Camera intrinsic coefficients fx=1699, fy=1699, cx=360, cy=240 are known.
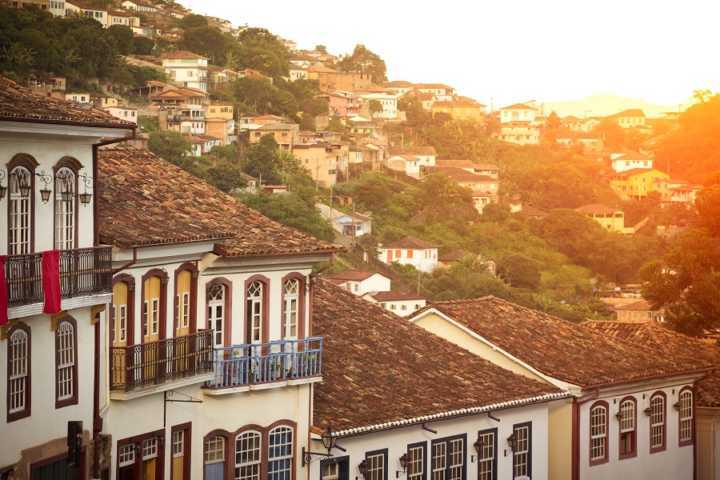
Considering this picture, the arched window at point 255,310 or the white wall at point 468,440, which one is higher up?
the arched window at point 255,310

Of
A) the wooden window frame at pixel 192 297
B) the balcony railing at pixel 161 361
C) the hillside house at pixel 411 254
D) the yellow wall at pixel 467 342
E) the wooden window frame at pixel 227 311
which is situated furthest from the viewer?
the hillside house at pixel 411 254

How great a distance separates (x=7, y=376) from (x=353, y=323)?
1261 cm

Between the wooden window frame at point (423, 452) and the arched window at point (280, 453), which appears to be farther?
the wooden window frame at point (423, 452)

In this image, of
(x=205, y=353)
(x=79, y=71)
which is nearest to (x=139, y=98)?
(x=79, y=71)

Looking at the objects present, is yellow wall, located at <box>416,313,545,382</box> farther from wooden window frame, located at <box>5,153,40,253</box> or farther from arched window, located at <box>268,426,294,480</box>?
wooden window frame, located at <box>5,153,40,253</box>

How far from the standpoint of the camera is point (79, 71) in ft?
572

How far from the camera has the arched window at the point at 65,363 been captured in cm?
2148

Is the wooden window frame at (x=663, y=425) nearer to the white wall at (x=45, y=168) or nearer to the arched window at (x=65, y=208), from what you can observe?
the white wall at (x=45, y=168)

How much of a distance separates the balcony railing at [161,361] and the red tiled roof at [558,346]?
11.1 metres

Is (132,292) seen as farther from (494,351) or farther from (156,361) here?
(494,351)

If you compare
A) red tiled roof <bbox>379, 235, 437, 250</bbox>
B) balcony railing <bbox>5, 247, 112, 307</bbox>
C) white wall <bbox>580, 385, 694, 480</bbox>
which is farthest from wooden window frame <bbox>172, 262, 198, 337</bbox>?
red tiled roof <bbox>379, 235, 437, 250</bbox>

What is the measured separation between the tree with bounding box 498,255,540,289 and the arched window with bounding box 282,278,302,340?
125214 millimetres

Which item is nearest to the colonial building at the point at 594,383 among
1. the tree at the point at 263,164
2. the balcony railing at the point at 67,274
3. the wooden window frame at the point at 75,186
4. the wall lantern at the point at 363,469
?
the wall lantern at the point at 363,469

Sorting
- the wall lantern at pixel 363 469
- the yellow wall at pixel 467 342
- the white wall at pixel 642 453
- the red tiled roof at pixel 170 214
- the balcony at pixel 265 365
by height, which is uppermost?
the red tiled roof at pixel 170 214
